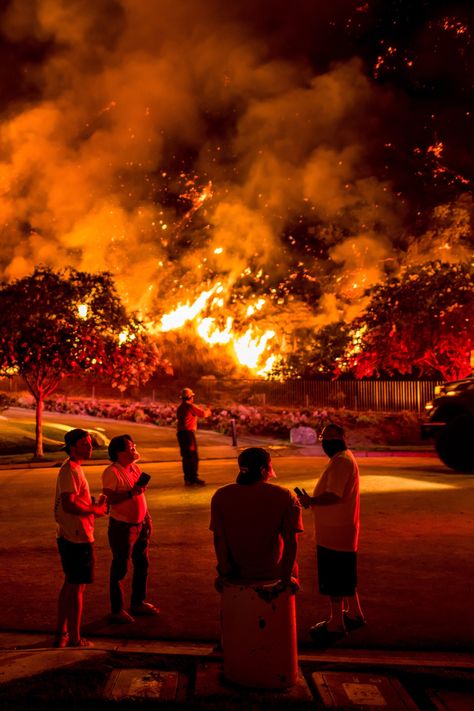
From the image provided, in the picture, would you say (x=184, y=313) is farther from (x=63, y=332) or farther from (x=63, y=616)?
(x=63, y=616)

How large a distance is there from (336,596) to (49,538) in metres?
5.21

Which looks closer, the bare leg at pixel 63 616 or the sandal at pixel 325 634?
the bare leg at pixel 63 616

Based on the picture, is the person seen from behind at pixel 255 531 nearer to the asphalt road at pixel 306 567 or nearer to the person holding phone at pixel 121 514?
the asphalt road at pixel 306 567

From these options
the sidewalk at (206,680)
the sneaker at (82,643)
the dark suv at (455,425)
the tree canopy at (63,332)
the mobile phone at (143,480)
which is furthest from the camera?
the tree canopy at (63,332)

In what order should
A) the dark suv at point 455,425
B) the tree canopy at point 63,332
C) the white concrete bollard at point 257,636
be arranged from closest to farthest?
the white concrete bollard at point 257,636
the dark suv at point 455,425
the tree canopy at point 63,332

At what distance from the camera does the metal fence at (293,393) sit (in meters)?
36.1

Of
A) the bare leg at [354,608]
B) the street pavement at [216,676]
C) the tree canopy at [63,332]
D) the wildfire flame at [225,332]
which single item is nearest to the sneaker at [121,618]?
the street pavement at [216,676]

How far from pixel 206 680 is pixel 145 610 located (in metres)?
1.81

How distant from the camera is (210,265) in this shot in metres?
68.6

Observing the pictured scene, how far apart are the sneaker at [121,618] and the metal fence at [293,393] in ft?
92.1

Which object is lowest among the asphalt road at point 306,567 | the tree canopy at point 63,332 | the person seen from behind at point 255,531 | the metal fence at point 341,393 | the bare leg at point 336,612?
the asphalt road at point 306,567

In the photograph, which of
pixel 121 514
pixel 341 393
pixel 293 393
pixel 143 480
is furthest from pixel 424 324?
pixel 143 480

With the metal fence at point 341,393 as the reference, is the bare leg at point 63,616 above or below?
below

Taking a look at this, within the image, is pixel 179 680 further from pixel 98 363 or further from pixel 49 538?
pixel 98 363
